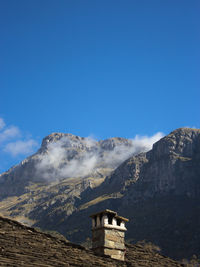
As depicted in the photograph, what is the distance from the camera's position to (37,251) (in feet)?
37.8

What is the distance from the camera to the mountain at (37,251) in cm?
1079

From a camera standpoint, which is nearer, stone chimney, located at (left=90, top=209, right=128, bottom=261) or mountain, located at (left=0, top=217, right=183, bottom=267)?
mountain, located at (left=0, top=217, right=183, bottom=267)

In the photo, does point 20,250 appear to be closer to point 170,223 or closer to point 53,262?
point 53,262

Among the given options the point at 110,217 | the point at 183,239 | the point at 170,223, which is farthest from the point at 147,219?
the point at 110,217

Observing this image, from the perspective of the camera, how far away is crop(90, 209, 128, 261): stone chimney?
13.8 metres

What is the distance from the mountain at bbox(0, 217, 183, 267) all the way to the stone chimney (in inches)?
16.8

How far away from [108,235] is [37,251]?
10.9 ft

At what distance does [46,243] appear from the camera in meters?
12.3

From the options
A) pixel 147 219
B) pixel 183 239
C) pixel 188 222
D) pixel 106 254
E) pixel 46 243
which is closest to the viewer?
pixel 46 243

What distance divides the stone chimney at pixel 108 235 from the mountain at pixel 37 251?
1.40 ft

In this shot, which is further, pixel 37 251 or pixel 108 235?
pixel 108 235

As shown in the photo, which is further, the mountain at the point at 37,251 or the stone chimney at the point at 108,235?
the stone chimney at the point at 108,235

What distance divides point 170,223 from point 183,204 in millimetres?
21823

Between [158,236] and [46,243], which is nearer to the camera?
[46,243]
